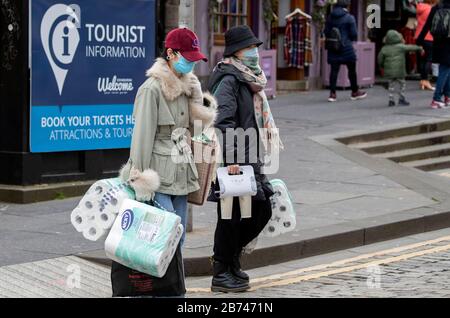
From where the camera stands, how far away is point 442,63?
18.8 m

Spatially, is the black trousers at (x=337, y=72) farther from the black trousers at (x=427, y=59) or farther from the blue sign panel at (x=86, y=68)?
the blue sign panel at (x=86, y=68)

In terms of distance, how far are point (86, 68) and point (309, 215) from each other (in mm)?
3096

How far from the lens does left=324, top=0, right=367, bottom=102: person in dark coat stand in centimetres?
2088

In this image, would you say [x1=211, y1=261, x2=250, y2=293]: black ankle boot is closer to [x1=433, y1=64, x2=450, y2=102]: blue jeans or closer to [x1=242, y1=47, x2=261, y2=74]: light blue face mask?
[x1=242, y1=47, x2=261, y2=74]: light blue face mask

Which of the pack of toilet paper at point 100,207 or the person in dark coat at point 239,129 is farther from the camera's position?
the person in dark coat at point 239,129

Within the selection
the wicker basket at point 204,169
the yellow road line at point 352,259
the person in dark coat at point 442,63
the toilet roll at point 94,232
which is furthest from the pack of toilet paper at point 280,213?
the person in dark coat at point 442,63

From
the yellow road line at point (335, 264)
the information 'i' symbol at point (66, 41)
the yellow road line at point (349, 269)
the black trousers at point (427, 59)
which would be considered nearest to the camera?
the yellow road line at point (349, 269)

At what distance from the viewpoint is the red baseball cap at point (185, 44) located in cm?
778

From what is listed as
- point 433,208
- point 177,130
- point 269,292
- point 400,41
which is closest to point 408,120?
point 400,41

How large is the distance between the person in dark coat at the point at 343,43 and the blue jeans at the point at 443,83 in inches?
82.8

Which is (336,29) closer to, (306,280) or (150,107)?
(306,280)

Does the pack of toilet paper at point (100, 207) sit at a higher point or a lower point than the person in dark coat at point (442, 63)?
lower

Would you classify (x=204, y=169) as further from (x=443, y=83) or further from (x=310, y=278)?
(x=443, y=83)

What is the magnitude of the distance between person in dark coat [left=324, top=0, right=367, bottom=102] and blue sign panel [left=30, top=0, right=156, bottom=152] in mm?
7823
